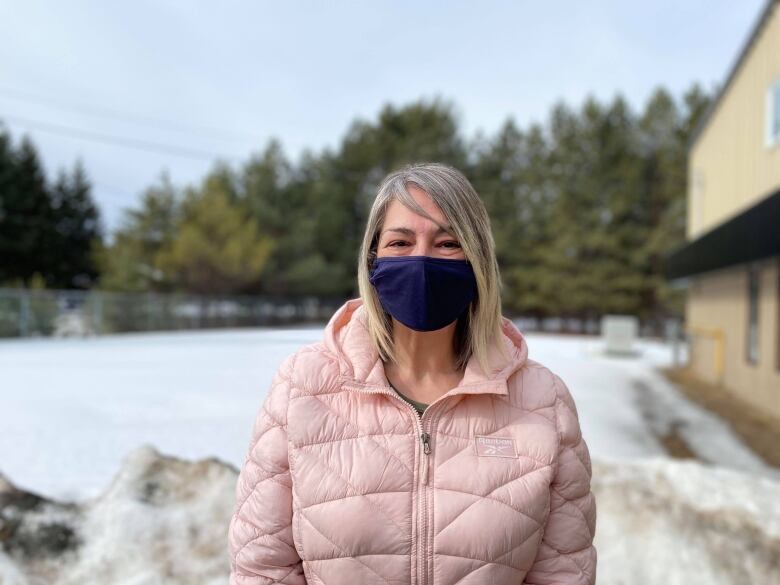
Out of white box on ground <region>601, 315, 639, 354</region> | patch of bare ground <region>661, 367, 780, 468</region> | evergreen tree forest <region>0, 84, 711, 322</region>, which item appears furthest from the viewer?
evergreen tree forest <region>0, 84, 711, 322</region>

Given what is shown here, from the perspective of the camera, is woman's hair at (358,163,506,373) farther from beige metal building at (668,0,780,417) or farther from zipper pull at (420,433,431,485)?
beige metal building at (668,0,780,417)

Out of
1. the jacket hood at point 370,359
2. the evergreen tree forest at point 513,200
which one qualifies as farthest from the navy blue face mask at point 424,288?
the evergreen tree forest at point 513,200

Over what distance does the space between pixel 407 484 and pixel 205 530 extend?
2145 mm

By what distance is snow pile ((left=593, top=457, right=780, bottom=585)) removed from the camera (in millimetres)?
3281

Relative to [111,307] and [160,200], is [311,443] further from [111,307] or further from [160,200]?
[160,200]

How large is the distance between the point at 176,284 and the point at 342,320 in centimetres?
2839

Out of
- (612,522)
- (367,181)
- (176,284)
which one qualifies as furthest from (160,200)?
(612,522)

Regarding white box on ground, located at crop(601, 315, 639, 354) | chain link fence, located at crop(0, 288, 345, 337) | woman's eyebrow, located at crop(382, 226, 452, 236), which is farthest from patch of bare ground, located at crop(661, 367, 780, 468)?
chain link fence, located at crop(0, 288, 345, 337)

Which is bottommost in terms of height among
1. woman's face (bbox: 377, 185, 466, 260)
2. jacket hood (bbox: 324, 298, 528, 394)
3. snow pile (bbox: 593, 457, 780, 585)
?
snow pile (bbox: 593, 457, 780, 585)

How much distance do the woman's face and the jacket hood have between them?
254mm

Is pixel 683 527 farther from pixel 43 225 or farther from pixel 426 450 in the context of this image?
pixel 43 225

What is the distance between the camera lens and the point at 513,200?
111 feet

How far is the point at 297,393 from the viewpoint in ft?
4.89

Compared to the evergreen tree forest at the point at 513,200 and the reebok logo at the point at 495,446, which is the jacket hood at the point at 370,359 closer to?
the reebok logo at the point at 495,446
